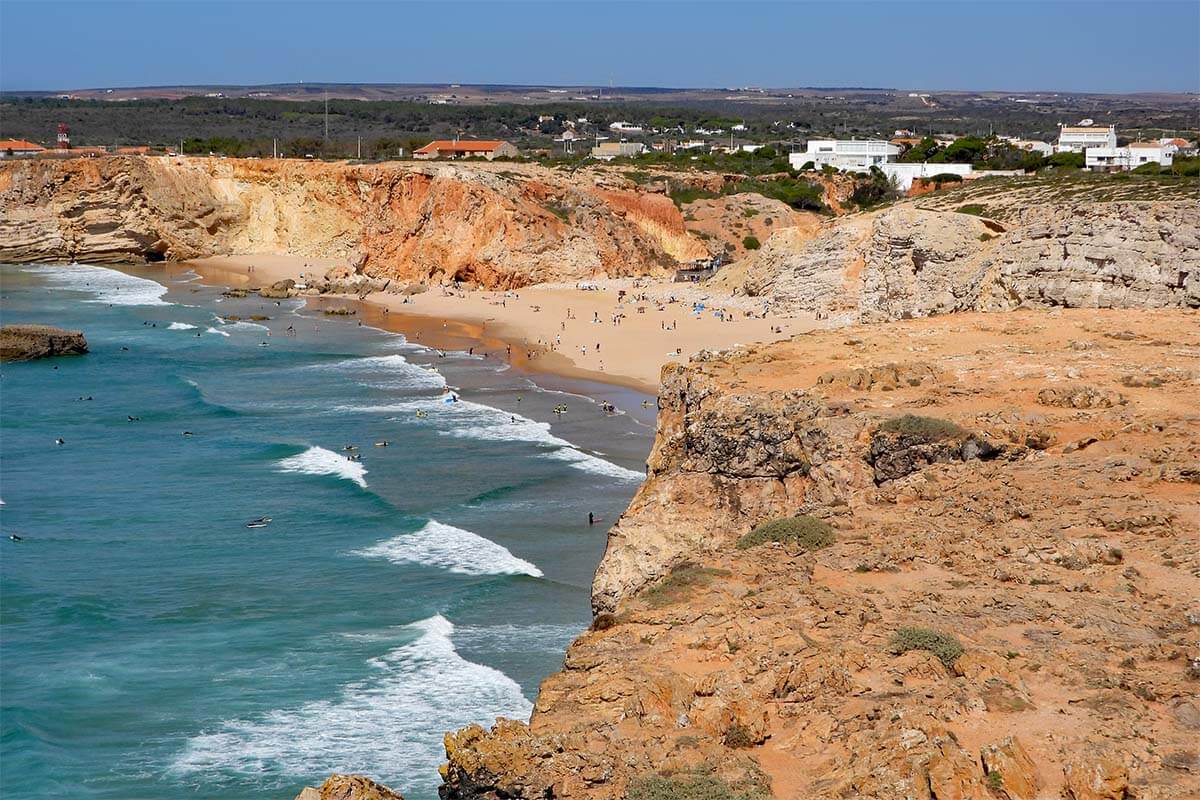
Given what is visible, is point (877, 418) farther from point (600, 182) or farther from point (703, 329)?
point (600, 182)

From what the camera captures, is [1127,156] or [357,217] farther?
[357,217]

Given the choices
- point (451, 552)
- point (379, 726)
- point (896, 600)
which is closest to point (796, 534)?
point (896, 600)

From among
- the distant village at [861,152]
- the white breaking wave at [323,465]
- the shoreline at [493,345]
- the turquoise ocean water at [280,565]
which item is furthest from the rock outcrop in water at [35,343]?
the distant village at [861,152]

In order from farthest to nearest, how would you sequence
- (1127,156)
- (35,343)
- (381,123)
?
(381,123) → (1127,156) → (35,343)

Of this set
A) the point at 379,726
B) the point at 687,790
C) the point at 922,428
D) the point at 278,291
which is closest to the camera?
the point at 687,790

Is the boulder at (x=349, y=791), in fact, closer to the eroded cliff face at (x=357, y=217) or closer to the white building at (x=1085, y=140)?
the eroded cliff face at (x=357, y=217)

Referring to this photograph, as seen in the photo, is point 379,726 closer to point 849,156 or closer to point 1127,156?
point 1127,156

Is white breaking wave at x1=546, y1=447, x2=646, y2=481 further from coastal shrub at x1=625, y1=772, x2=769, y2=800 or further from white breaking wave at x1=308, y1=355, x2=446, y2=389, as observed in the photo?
coastal shrub at x1=625, y1=772, x2=769, y2=800
